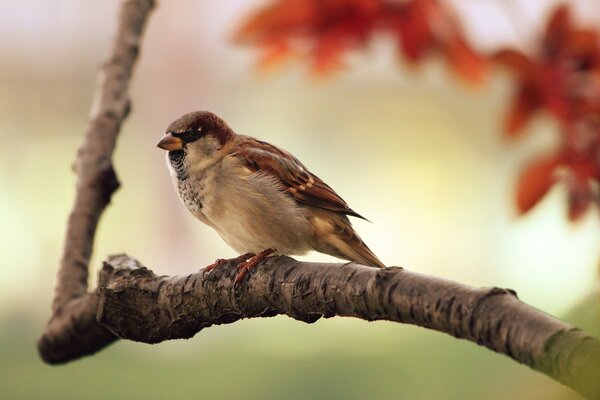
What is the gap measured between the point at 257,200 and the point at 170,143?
0.42ft

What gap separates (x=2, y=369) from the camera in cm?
150

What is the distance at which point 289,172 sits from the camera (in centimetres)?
88

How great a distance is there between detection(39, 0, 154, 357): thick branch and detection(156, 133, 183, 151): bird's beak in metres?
0.09

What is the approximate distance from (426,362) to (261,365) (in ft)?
1.08

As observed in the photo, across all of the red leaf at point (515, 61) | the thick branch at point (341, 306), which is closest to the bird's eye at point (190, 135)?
the thick branch at point (341, 306)

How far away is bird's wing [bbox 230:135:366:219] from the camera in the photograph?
0.86 m

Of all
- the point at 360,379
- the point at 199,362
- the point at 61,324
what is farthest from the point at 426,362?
the point at 61,324

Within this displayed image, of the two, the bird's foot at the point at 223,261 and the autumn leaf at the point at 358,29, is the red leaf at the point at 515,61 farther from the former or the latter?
the bird's foot at the point at 223,261

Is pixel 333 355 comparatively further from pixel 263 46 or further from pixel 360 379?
pixel 263 46

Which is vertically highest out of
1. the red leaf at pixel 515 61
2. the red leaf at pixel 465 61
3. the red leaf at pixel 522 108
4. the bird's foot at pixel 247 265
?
the red leaf at pixel 465 61

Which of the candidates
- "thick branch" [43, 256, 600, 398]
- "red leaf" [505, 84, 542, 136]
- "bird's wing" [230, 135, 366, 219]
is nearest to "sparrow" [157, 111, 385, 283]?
"bird's wing" [230, 135, 366, 219]

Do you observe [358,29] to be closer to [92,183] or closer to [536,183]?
[536,183]

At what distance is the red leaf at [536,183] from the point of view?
968 millimetres

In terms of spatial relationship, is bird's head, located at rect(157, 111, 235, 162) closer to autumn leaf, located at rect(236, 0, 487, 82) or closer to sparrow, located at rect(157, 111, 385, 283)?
sparrow, located at rect(157, 111, 385, 283)
